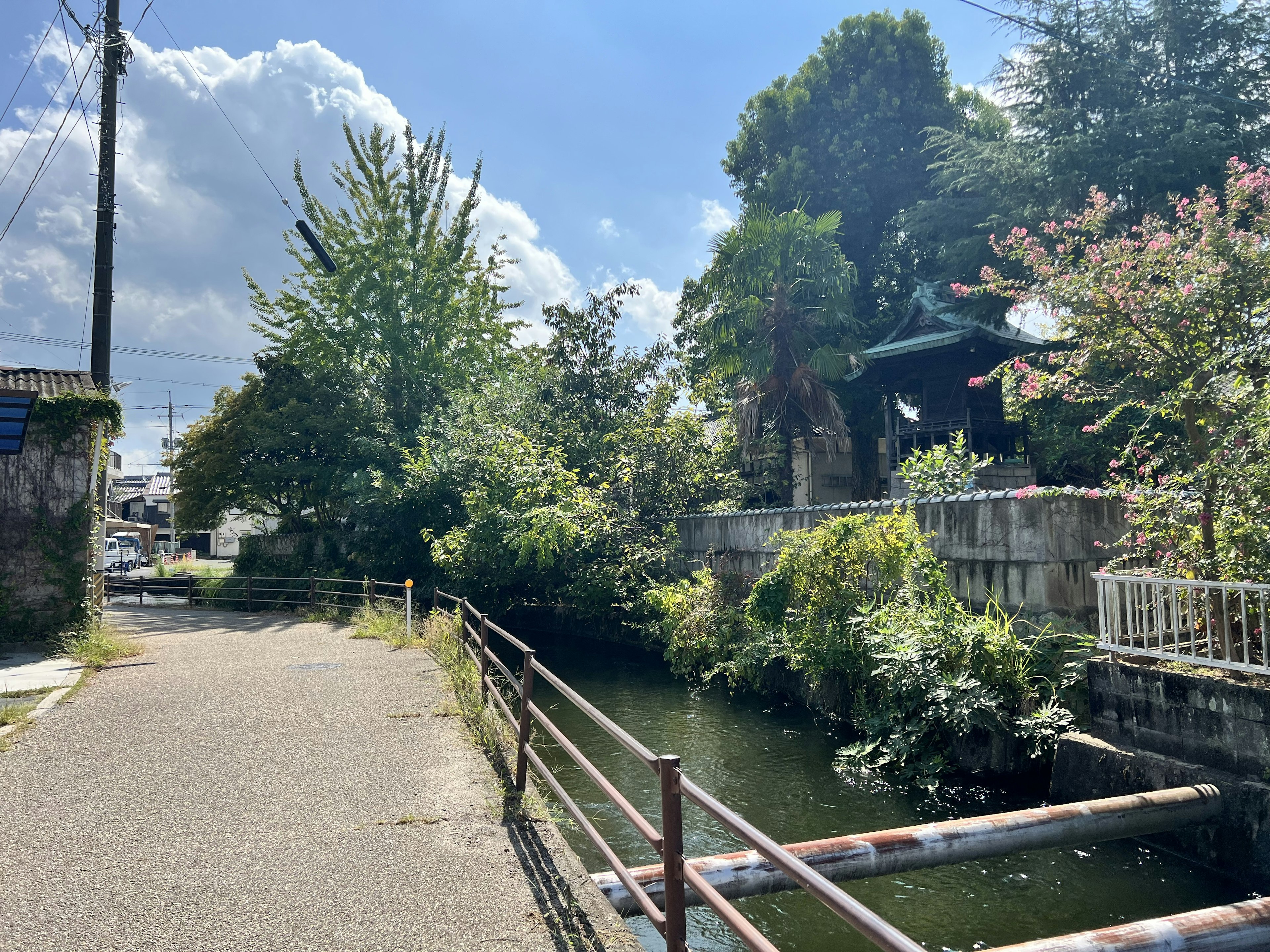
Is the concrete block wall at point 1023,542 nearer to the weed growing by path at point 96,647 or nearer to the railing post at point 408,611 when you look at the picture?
the railing post at point 408,611

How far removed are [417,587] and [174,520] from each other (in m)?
11.4

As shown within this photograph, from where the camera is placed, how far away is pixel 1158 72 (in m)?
18.5

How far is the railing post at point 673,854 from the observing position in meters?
2.85

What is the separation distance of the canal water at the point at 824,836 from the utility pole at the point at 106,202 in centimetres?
939

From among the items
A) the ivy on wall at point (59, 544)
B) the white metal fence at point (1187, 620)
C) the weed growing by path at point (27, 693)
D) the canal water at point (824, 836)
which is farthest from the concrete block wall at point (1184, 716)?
the ivy on wall at point (59, 544)

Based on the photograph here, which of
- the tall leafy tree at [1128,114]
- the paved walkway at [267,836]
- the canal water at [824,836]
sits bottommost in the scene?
the canal water at [824,836]

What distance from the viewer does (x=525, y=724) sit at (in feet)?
17.4

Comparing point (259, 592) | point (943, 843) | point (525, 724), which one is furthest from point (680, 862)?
point (259, 592)

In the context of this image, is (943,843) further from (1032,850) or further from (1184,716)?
(1184,716)

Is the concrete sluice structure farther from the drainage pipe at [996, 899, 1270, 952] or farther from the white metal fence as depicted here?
the white metal fence

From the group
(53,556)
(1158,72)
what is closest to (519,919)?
(53,556)

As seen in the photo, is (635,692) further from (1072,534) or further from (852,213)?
(852,213)

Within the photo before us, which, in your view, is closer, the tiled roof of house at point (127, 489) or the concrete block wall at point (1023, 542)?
the concrete block wall at point (1023, 542)

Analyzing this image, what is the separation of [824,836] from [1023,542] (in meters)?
4.29
